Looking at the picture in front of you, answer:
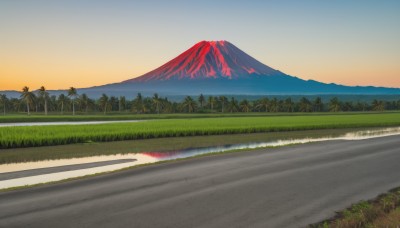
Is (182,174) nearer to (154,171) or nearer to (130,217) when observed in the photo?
(154,171)

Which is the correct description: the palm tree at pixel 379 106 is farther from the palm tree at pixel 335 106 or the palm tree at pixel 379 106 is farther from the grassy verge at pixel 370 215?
the grassy verge at pixel 370 215

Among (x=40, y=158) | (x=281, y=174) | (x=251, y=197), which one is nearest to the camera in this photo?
(x=251, y=197)

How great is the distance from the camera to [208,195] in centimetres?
1192

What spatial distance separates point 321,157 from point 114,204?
1248 cm

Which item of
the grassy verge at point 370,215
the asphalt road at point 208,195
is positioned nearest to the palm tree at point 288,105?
the asphalt road at point 208,195

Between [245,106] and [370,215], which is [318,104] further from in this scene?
[370,215]

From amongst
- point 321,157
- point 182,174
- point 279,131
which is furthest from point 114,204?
point 279,131

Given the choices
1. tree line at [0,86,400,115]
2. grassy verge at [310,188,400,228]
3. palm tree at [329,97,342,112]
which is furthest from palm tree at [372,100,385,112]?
grassy verge at [310,188,400,228]

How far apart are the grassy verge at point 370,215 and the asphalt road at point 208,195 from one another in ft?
1.35

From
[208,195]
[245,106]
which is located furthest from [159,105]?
[208,195]

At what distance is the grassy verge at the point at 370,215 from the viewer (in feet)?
28.8

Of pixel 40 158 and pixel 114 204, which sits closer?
pixel 114 204

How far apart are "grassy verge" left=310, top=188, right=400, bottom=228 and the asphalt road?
0.41 m

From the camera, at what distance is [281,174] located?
15211mm
